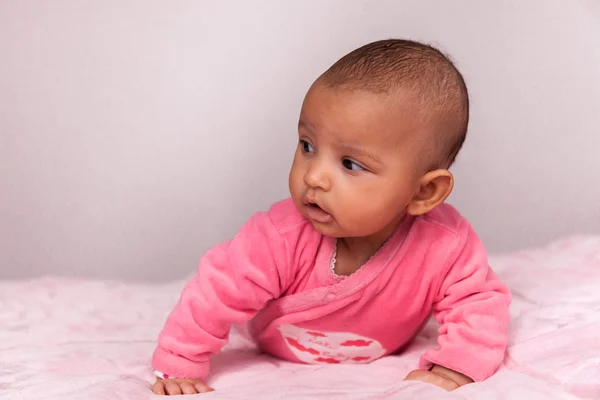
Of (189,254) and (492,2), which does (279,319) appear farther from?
(492,2)

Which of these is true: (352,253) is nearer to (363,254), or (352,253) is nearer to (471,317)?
(363,254)

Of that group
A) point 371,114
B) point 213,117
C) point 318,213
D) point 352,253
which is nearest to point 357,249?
point 352,253

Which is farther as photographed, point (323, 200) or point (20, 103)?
point (20, 103)

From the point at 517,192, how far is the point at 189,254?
25.8 inches

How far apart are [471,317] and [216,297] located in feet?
1.17

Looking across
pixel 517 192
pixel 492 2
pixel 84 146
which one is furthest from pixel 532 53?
pixel 84 146

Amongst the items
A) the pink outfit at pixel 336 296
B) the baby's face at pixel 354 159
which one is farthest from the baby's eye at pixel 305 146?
the pink outfit at pixel 336 296

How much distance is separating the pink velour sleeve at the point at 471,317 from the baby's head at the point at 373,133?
16 cm

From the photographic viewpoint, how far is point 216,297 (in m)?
1.22

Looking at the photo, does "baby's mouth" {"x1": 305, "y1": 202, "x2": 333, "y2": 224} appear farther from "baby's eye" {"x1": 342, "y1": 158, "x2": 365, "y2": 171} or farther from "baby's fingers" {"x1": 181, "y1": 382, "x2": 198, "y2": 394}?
"baby's fingers" {"x1": 181, "y1": 382, "x2": 198, "y2": 394}

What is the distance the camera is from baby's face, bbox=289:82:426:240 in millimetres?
1110

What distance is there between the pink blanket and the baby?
50mm

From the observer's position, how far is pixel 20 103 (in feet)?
5.15

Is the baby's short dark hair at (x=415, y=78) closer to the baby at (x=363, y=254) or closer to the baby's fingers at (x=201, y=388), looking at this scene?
the baby at (x=363, y=254)
